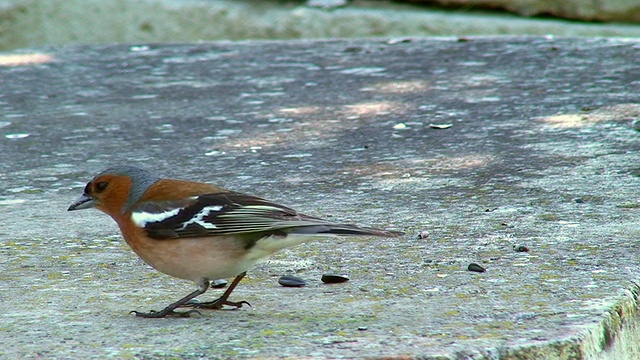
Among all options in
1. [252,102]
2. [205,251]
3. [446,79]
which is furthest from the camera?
[446,79]

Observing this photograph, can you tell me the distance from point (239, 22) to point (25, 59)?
223 cm

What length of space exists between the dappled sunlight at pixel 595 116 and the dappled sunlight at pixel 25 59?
3.69m

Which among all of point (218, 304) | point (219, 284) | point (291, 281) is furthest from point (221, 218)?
point (219, 284)

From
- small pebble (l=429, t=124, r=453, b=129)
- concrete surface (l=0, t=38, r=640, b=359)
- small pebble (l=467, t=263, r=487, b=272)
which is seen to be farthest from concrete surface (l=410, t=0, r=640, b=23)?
small pebble (l=467, t=263, r=487, b=272)

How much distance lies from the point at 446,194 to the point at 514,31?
4.80 metres

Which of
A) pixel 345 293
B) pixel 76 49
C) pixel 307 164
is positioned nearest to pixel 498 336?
pixel 345 293

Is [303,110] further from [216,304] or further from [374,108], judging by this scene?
[216,304]

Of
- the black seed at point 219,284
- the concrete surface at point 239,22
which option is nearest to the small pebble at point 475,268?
the black seed at point 219,284

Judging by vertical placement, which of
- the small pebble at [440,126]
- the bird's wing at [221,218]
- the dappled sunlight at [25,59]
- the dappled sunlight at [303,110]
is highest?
the bird's wing at [221,218]

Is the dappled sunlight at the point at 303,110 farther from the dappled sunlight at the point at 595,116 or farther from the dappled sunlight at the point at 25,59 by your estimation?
the dappled sunlight at the point at 25,59

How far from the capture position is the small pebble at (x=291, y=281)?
11.2 ft

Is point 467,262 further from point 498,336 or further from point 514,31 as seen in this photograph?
point 514,31

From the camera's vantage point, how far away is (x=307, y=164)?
4.93 m

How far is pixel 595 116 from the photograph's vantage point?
550 cm
